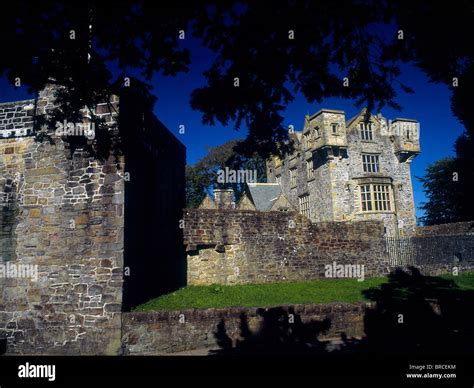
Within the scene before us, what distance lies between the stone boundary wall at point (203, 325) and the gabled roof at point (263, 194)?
2099cm

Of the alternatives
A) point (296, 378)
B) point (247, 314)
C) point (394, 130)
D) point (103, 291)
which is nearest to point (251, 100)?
point (296, 378)

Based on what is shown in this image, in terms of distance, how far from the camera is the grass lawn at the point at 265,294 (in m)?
9.99

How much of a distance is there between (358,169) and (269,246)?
1837cm

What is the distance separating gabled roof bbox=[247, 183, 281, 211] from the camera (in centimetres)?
3175

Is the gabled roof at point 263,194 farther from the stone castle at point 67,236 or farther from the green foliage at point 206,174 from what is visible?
the stone castle at point 67,236

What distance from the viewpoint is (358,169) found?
2902cm

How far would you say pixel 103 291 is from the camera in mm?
8914

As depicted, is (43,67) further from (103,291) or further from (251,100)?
(103,291)

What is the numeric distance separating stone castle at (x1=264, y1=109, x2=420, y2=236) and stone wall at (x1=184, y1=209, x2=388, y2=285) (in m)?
12.2

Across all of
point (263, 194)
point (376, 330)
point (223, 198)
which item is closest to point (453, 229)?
point (376, 330)

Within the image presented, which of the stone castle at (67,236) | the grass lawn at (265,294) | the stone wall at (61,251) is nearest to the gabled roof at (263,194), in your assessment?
the grass lawn at (265,294)

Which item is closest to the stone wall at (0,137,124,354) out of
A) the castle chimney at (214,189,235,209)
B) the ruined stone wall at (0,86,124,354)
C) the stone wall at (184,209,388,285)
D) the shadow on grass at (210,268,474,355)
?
the ruined stone wall at (0,86,124,354)

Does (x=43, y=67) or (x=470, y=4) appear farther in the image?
(x=43, y=67)

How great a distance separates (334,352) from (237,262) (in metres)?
6.34
